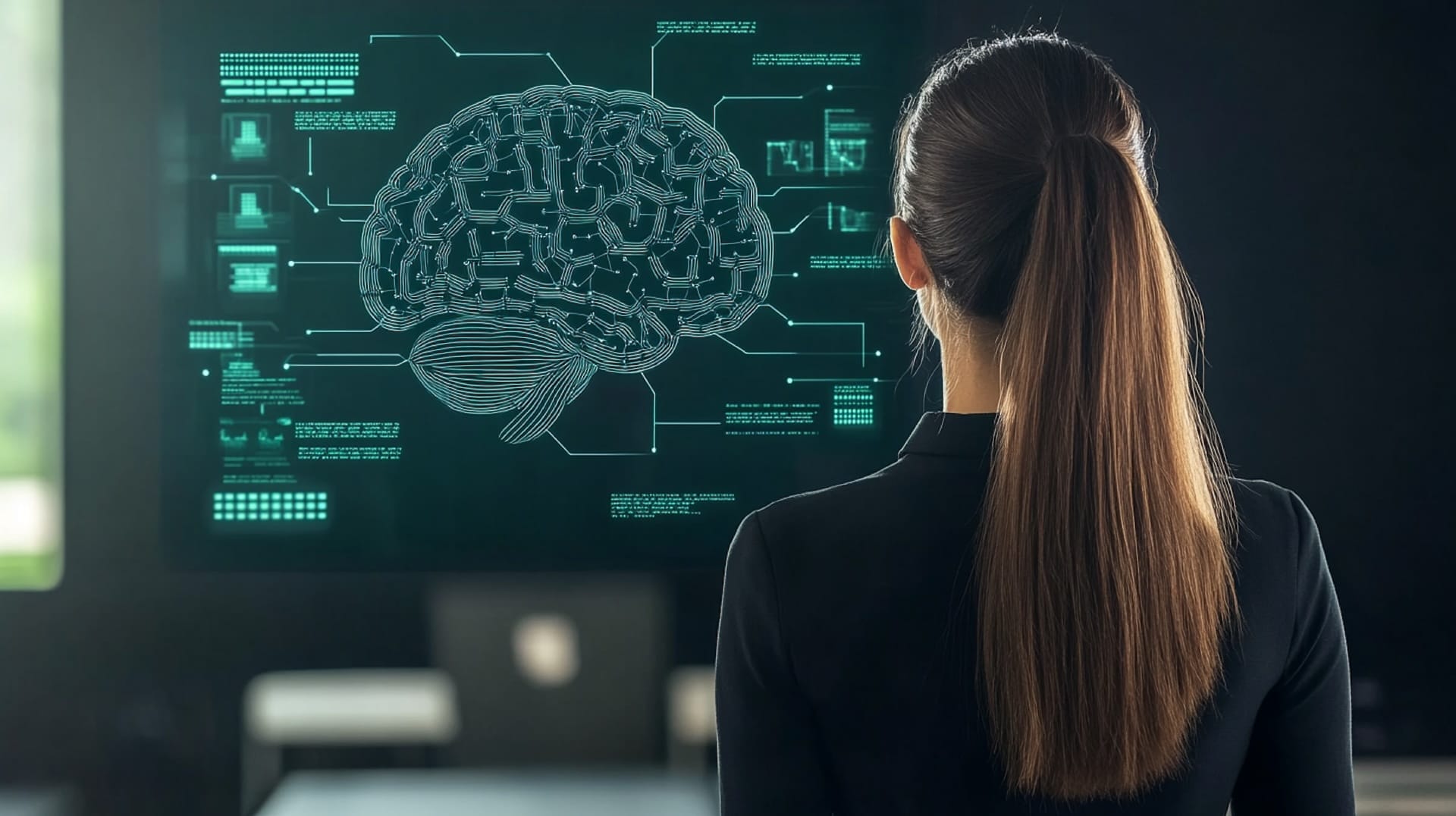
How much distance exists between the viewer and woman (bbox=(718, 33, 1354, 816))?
2.53 feet

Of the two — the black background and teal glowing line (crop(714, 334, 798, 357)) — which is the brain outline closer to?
teal glowing line (crop(714, 334, 798, 357))

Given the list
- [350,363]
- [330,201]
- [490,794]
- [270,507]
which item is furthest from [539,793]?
[330,201]

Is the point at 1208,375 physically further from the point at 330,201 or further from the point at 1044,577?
the point at 330,201

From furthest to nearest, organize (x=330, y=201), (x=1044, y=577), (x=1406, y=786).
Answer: (x=1406, y=786) → (x=330, y=201) → (x=1044, y=577)

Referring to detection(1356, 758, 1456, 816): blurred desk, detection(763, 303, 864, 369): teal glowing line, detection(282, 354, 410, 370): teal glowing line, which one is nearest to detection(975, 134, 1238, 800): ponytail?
detection(763, 303, 864, 369): teal glowing line

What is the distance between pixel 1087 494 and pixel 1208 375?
1158mm

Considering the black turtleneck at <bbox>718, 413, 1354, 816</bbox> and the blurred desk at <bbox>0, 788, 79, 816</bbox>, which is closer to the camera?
the black turtleneck at <bbox>718, 413, 1354, 816</bbox>

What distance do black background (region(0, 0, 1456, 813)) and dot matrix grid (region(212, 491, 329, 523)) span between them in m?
0.10

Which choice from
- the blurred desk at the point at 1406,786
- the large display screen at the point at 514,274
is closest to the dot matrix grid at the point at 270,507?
the large display screen at the point at 514,274

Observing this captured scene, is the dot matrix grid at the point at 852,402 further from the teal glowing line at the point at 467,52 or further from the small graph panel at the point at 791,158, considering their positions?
the teal glowing line at the point at 467,52

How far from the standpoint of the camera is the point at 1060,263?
2.52 feet

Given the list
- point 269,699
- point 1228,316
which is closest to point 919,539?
point 1228,316

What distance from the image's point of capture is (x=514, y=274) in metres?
1.70

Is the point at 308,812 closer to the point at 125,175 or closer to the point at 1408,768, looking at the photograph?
the point at 125,175
